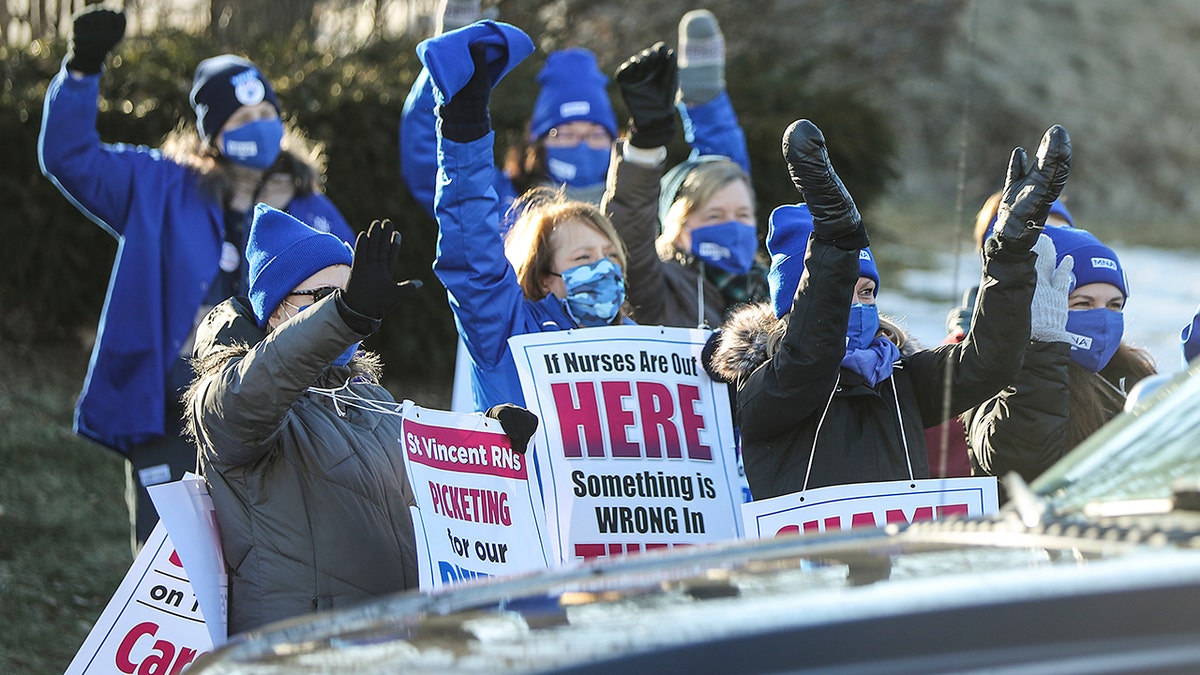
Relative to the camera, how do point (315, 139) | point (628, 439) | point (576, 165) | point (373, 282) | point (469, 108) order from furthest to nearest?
1. point (315, 139)
2. point (576, 165)
3. point (469, 108)
4. point (628, 439)
5. point (373, 282)

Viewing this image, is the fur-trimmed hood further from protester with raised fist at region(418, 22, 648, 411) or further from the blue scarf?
protester with raised fist at region(418, 22, 648, 411)

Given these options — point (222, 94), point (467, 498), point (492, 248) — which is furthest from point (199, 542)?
point (222, 94)

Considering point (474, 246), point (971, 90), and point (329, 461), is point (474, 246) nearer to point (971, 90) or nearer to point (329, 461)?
point (329, 461)

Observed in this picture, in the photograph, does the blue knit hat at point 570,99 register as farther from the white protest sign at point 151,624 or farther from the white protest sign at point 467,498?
the white protest sign at point 151,624

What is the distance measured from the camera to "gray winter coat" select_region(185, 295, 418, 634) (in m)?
3.73

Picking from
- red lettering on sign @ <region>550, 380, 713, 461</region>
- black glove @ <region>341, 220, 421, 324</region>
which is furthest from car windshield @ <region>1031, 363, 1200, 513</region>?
red lettering on sign @ <region>550, 380, 713, 461</region>

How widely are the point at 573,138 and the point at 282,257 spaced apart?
2821 mm

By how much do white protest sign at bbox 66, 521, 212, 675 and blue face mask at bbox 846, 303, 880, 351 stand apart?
184 cm

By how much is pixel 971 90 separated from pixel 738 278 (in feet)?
9.69

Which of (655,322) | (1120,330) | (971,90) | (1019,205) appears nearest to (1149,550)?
(971,90)

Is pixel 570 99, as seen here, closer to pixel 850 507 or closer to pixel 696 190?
pixel 696 190

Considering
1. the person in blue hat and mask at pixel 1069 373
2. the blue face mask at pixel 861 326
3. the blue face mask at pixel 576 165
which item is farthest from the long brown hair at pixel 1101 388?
the blue face mask at pixel 576 165

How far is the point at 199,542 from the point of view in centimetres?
394

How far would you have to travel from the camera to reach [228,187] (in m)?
6.20
